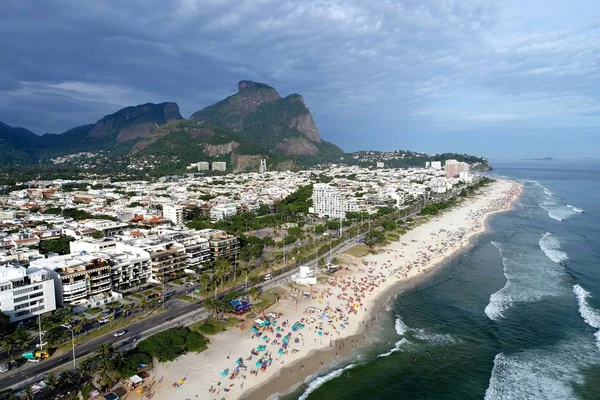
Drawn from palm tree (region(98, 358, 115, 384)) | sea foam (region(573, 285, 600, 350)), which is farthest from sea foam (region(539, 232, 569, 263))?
palm tree (region(98, 358, 115, 384))

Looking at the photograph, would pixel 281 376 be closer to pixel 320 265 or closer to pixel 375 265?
pixel 320 265

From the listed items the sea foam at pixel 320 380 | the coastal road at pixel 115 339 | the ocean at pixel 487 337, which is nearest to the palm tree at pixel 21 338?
the coastal road at pixel 115 339

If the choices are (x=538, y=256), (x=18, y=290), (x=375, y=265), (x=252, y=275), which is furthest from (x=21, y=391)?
(x=538, y=256)

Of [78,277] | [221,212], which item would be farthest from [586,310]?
[221,212]

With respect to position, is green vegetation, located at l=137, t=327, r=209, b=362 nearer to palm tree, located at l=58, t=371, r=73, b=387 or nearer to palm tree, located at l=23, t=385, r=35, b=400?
palm tree, located at l=58, t=371, r=73, b=387

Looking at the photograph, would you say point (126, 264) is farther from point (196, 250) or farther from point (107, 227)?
point (107, 227)
